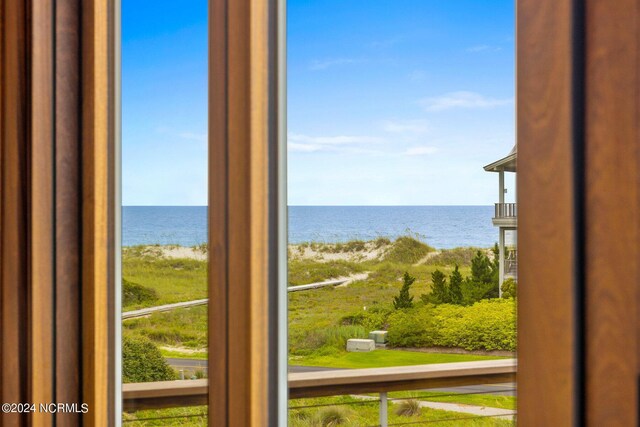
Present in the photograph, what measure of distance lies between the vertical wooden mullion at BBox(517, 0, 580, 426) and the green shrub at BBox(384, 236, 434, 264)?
1.74 ft

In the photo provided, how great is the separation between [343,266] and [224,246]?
0.22 metres

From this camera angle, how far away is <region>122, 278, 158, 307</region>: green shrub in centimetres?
126

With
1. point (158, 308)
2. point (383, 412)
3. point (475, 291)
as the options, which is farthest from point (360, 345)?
point (158, 308)

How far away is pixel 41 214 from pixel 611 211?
51.3 inches

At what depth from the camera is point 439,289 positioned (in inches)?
36.9

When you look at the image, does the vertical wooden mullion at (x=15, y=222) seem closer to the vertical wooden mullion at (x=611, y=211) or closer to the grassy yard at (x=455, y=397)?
the grassy yard at (x=455, y=397)

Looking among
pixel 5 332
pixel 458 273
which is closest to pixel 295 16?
pixel 458 273

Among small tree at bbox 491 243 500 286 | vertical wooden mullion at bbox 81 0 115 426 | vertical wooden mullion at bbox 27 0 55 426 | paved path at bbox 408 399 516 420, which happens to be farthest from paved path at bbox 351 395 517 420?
vertical wooden mullion at bbox 27 0 55 426

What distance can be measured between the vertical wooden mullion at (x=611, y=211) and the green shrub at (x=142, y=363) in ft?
3.37

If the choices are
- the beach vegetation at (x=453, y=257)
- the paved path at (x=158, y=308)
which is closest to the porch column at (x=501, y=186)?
the beach vegetation at (x=453, y=257)

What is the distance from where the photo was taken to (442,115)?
1.03 metres

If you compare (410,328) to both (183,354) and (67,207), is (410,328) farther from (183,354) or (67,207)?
(67,207)

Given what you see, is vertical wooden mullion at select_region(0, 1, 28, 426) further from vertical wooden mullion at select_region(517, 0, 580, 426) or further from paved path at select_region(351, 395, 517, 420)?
vertical wooden mullion at select_region(517, 0, 580, 426)

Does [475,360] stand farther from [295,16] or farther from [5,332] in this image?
[5,332]
